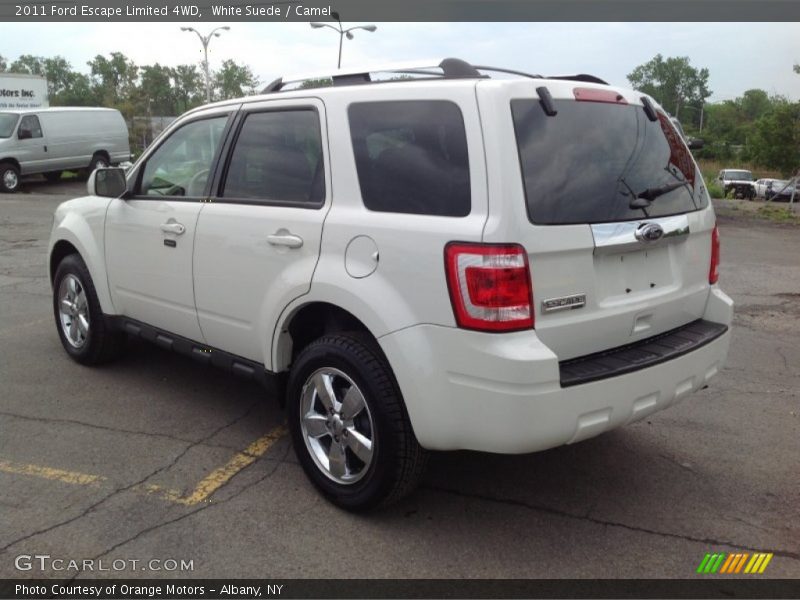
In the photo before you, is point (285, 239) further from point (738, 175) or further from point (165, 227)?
point (738, 175)

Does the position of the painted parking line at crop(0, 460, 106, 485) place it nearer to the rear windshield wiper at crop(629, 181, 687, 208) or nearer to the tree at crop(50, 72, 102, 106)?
the rear windshield wiper at crop(629, 181, 687, 208)

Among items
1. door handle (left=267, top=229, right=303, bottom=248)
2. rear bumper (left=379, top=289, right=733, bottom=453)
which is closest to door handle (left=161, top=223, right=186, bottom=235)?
door handle (left=267, top=229, right=303, bottom=248)

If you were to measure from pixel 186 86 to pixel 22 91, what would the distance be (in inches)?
2104

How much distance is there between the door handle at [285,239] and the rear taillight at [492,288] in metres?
0.96

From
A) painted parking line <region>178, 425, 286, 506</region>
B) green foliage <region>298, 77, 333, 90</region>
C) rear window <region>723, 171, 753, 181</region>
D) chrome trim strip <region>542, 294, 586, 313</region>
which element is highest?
green foliage <region>298, 77, 333, 90</region>

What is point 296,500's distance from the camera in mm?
3447

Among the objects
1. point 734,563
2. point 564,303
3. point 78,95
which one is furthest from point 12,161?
point 78,95

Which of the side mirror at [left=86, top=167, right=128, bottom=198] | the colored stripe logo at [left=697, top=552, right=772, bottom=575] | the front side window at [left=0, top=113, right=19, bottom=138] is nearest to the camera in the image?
the colored stripe logo at [left=697, top=552, right=772, bottom=575]

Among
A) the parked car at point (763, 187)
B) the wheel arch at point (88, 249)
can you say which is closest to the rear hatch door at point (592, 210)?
the wheel arch at point (88, 249)

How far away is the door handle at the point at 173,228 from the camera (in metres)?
4.11

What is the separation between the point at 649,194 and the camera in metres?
3.23

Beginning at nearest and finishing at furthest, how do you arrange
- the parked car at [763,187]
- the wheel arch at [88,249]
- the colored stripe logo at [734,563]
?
1. the colored stripe logo at [734,563]
2. the wheel arch at [88,249]
3. the parked car at [763,187]

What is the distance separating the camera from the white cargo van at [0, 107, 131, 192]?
19.3m

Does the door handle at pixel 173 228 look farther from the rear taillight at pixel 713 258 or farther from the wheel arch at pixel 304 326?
the rear taillight at pixel 713 258
